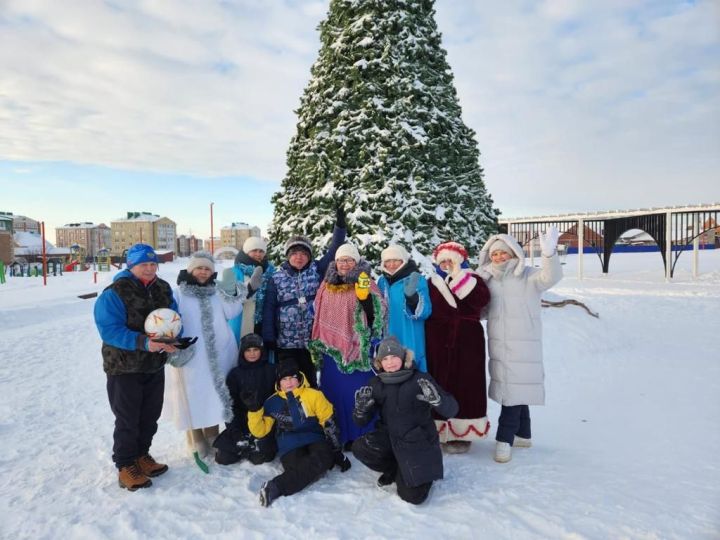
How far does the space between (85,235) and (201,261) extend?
117 m

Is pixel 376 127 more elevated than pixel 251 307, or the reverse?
pixel 376 127

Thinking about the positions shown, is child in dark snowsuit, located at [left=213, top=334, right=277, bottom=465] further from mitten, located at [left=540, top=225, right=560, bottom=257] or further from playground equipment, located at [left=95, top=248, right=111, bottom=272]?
playground equipment, located at [left=95, top=248, right=111, bottom=272]

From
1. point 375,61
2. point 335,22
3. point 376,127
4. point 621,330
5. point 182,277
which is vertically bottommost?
point 621,330

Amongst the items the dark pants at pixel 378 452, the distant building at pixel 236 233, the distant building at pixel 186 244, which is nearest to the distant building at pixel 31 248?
the distant building at pixel 186 244

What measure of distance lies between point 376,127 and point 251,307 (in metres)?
4.35

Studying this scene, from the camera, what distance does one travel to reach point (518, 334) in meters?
3.90

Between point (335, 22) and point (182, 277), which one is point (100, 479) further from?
point (335, 22)

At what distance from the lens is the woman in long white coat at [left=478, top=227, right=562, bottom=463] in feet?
12.7

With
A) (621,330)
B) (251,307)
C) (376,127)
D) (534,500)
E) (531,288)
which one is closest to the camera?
(534,500)

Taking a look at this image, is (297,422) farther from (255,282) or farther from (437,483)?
(255,282)

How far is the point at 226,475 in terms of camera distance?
3.62 meters

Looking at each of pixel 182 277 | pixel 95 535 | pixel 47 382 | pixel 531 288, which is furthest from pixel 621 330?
pixel 47 382

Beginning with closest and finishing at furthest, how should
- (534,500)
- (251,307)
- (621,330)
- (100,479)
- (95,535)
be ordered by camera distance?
1. (95,535)
2. (534,500)
3. (100,479)
4. (251,307)
5. (621,330)

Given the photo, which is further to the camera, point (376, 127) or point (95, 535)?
point (376, 127)
